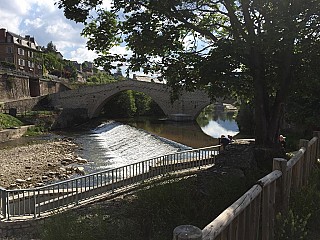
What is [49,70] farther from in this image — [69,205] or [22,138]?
[69,205]

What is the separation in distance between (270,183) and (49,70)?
82205mm

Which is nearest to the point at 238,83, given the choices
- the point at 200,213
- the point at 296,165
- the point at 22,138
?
the point at 296,165

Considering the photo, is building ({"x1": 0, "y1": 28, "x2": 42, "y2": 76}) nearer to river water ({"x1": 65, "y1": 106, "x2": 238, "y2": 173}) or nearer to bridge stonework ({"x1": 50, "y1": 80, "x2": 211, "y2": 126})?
bridge stonework ({"x1": 50, "y1": 80, "x2": 211, "y2": 126})

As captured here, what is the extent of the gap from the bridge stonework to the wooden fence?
3714 centimetres

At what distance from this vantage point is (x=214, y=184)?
669 centimetres

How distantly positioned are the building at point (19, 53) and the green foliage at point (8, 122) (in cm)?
2953

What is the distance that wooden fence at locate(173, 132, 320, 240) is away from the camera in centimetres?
254

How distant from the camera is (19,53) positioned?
2472 inches

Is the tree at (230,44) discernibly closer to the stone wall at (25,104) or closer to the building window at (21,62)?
the stone wall at (25,104)

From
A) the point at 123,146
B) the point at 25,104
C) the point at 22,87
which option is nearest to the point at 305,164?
the point at 123,146

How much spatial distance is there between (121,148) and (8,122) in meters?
14.2

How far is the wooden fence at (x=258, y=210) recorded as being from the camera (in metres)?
2.54

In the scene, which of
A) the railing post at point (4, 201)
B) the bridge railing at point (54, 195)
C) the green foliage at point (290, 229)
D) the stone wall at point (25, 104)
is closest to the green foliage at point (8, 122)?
the stone wall at point (25, 104)

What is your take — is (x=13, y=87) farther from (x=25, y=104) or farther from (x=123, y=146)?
(x=123, y=146)
